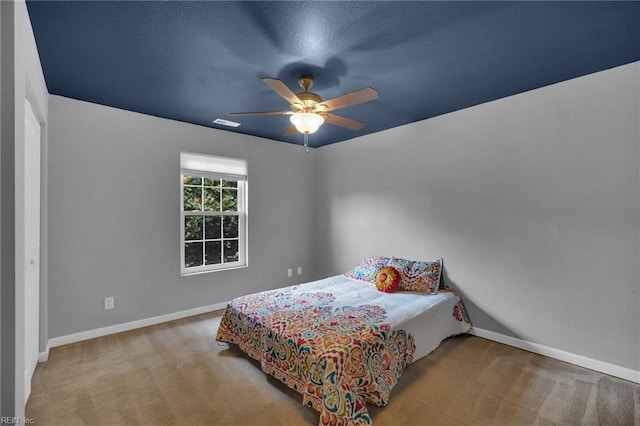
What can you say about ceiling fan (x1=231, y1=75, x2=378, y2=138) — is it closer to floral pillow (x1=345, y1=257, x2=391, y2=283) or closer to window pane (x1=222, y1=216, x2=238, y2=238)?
floral pillow (x1=345, y1=257, x2=391, y2=283)

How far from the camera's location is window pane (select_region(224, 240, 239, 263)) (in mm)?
4164

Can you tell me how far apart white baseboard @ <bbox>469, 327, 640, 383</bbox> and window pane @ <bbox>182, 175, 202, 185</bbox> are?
3.69 m

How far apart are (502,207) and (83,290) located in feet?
14.1

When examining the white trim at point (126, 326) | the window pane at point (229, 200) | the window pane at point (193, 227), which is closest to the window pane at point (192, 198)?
the window pane at point (193, 227)

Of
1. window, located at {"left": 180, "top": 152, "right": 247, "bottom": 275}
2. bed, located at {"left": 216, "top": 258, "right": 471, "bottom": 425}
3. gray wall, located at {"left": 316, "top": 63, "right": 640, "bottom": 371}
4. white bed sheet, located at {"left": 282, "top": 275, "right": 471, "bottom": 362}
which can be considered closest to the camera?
bed, located at {"left": 216, "top": 258, "right": 471, "bottom": 425}

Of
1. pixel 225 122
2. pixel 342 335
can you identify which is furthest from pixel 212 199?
pixel 342 335

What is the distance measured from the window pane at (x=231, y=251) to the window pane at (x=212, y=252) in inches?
3.7

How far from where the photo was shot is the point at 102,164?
3119 millimetres

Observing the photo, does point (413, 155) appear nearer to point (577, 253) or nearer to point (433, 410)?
point (577, 253)

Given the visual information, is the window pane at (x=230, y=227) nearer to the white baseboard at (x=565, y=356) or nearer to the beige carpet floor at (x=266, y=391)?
the beige carpet floor at (x=266, y=391)

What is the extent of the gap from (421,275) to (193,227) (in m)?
2.86

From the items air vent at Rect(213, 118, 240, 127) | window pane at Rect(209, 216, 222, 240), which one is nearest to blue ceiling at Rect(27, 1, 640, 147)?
air vent at Rect(213, 118, 240, 127)

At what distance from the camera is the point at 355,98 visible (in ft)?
7.20

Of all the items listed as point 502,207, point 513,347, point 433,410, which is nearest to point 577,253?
point 502,207
